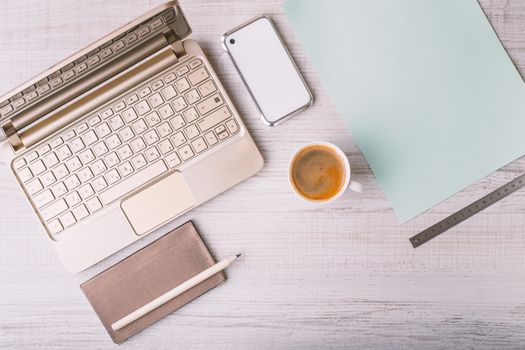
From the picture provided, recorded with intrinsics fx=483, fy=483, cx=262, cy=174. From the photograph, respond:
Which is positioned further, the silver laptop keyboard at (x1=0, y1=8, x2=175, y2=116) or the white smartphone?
the white smartphone

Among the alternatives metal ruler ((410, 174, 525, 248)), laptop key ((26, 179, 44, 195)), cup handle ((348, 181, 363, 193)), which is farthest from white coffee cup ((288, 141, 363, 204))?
laptop key ((26, 179, 44, 195))

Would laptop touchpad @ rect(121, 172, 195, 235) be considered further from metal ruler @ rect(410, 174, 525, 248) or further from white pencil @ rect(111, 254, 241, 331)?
metal ruler @ rect(410, 174, 525, 248)

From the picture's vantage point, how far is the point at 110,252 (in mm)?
690

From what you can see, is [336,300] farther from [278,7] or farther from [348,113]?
[278,7]

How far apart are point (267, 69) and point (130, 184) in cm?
26

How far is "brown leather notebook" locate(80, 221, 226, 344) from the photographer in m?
0.69

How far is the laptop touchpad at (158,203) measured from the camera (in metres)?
0.68

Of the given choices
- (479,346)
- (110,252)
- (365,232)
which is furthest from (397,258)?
(110,252)

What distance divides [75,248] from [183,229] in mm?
155

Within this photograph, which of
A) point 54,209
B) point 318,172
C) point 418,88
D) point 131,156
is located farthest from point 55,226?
point 418,88

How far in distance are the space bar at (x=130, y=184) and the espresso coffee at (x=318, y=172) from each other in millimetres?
192

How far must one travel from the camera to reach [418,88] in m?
0.69

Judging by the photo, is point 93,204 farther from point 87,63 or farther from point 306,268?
point 306,268

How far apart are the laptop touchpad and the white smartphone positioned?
155 mm
